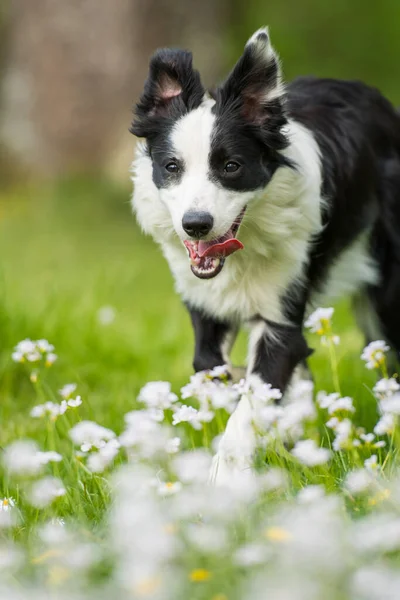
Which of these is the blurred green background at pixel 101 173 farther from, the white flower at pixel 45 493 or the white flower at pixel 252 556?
the white flower at pixel 252 556

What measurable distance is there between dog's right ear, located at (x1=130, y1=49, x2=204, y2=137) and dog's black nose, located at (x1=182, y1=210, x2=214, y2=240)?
493 millimetres

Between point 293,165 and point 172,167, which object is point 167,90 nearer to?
point 172,167

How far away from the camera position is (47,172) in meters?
10.9

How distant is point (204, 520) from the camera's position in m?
2.16

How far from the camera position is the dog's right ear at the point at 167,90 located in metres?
3.43

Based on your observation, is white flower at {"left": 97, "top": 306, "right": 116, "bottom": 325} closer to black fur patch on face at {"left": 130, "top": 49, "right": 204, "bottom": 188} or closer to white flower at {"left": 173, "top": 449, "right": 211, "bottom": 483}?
black fur patch on face at {"left": 130, "top": 49, "right": 204, "bottom": 188}

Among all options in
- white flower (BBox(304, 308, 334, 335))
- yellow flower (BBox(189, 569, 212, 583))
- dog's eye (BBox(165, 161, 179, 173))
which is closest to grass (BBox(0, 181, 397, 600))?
yellow flower (BBox(189, 569, 212, 583))

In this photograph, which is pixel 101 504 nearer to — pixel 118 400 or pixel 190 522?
pixel 190 522

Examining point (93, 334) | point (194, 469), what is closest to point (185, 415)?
point (194, 469)

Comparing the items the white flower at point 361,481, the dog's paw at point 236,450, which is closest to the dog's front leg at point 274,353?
the dog's paw at point 236,450

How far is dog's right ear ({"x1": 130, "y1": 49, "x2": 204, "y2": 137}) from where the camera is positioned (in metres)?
3.43

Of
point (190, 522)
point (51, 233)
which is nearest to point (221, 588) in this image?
point (190, 522)

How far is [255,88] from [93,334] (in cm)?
233

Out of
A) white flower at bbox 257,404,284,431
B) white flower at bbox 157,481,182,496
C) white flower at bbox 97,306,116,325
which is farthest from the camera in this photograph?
white flower at bbox 97,306,116,325
